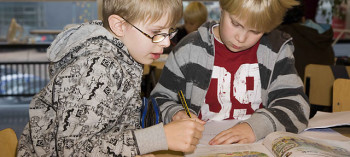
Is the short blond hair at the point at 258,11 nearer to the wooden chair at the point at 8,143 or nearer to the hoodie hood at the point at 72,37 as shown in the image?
the hoodie hood at the point at 72,37

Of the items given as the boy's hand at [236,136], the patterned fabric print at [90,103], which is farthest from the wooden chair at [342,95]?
the patterned fabric print at [90,103]

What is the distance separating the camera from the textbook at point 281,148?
97 centimetres

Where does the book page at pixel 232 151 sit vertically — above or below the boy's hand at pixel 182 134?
below

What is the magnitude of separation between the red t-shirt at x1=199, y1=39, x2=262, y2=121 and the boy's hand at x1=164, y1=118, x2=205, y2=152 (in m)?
0.50

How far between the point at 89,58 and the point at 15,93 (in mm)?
4322

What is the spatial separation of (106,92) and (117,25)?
9.2 inches

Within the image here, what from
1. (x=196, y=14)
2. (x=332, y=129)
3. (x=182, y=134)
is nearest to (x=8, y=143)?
(x=182, y=134)

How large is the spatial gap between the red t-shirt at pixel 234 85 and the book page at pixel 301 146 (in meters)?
0.30

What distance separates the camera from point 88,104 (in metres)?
0.86

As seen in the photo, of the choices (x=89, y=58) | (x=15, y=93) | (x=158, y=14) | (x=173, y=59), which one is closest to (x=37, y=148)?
(x=89, y=58)

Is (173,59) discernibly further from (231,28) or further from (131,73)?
(131,73)

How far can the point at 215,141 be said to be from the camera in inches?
42.5

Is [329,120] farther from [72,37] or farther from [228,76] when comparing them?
[72,37]

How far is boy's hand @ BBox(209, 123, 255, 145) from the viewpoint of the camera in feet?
3.56
